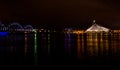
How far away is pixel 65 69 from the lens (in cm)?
1497

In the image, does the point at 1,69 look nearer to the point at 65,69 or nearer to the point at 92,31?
the point at 65,69

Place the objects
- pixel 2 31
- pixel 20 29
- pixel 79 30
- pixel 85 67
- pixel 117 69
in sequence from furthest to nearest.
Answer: pixel 79 30, pixel 20 29, pixel 2 31, pixel 85 67, pixel 117 69

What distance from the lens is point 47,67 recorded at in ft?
51.6

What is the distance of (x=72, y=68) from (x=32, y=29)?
444 ft

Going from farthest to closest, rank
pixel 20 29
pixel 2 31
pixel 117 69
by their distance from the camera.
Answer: pixel 20 29
pixel 2 31
pixel 117 69

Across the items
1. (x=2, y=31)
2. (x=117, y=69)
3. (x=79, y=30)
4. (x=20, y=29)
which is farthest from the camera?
(x=79, y=30)

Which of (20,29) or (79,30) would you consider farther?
(79,30)

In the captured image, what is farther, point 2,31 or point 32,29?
point 32,29

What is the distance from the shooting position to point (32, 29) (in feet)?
491

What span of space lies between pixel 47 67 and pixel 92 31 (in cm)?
13631

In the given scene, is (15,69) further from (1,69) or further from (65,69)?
(65,69)

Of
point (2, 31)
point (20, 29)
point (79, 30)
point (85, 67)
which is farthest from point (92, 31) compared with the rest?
point (85, 67)

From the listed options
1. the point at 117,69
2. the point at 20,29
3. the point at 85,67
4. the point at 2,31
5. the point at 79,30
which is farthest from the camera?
the point at 79,30

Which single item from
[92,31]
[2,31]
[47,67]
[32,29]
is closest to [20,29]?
[32,29]
